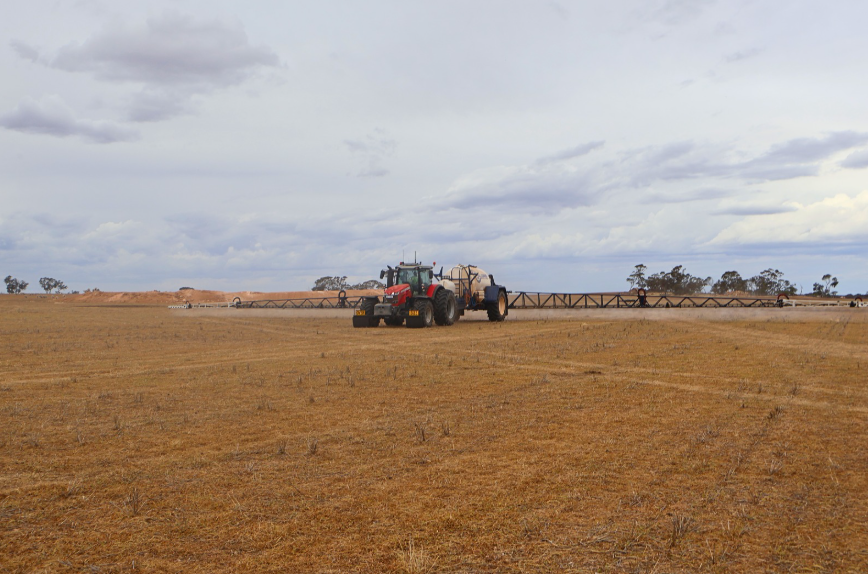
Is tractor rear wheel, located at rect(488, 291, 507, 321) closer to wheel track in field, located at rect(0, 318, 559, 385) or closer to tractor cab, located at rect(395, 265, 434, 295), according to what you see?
tractor cab, located at rect(395, 265, 434, 295)

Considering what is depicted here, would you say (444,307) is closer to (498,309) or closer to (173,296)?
(498,309)

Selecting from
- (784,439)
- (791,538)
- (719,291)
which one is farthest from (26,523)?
(719,291)

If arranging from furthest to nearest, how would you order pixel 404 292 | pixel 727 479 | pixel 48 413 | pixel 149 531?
pixel 404 292
pixel 48 413
pixel 727 479
pixel 149 531

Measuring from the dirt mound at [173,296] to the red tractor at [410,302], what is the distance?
162 ft

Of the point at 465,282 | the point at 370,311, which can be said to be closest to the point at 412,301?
the point at 370,311

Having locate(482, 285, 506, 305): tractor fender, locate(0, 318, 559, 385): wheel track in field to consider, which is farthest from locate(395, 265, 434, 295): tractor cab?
locate(482, 285, 506, 305): tractor fender

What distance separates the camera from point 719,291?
10038 cm

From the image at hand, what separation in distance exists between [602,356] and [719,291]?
9134 centimetres

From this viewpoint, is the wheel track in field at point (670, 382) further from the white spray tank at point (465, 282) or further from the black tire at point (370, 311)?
the white spray tank at point (465, 282)

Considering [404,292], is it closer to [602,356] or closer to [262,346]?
[262,346]

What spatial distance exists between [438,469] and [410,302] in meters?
22.4

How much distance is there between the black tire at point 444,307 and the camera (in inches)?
1172

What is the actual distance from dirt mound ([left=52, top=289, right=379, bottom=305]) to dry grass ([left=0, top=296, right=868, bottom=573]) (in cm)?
6763

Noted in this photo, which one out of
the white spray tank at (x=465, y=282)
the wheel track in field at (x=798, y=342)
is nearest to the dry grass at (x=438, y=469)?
the wheel track in field at (x=798, y=342)
